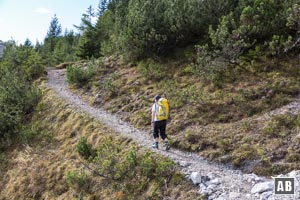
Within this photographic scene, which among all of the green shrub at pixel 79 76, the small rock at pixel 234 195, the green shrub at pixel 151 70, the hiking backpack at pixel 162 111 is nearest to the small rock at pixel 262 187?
the small rock at pixel 234 195

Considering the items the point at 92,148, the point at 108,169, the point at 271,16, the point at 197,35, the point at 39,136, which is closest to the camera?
the point at 108,169

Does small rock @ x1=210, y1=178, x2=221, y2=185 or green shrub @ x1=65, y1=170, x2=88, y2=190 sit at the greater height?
small rock @ x1=210, y1=178, x2=221, y2=185

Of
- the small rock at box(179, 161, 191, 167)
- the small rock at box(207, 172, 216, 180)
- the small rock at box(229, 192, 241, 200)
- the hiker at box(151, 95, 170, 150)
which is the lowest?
the small rock at box(229, 192, 241, 200)

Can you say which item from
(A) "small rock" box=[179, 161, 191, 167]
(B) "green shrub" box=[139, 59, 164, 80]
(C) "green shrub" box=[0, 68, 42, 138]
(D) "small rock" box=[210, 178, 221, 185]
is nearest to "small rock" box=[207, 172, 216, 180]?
(D) "small rock" box=[210, 178, 221, 185]

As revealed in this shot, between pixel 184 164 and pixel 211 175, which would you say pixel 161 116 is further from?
pixel 211 175

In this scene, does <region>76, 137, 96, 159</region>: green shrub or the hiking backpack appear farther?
<region>76, 137, 96, 159</region>: green shrub

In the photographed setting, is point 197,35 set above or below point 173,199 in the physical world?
above

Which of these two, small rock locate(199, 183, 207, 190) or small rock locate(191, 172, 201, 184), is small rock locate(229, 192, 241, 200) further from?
small rock locate(191, 172, 201, 184)

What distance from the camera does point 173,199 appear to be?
805 cm

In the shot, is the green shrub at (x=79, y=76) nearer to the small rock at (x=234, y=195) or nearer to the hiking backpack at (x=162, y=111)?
the hiking backpack at (x=162, y=111)

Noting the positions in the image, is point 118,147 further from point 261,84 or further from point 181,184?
point 261,84

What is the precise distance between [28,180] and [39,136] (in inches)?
131

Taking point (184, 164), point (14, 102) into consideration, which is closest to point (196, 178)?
point (184, 164)

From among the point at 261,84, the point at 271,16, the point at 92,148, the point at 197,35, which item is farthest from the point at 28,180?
the point at 271,16
